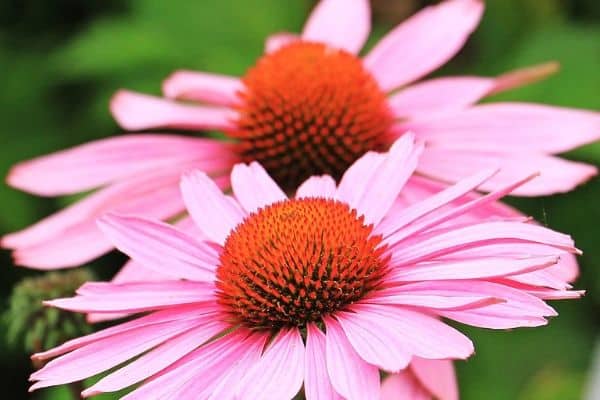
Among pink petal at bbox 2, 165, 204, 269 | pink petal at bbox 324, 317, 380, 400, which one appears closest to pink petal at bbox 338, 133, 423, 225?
pink petal at bbox 324, 317, 380, 400

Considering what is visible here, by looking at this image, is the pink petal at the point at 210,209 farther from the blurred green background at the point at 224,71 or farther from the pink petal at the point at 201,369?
the blurred green background at the point at 224,71

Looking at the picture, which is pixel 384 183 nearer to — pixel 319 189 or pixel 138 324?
pixel 319 189

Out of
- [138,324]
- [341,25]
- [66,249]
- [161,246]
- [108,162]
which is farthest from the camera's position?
[341,25]

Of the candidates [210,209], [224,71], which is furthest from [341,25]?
[210,209]

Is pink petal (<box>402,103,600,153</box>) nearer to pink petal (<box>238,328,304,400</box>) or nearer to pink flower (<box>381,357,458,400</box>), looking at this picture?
pink flower (<box>381,357,458,400</box>)

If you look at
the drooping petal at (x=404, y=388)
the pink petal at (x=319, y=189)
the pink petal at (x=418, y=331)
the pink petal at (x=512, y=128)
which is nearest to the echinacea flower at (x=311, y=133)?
the pink petal at (x=512, y=128)

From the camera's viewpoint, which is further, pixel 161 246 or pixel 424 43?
pixel 424 43

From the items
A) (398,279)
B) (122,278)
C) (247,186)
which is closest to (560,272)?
(398,279)
